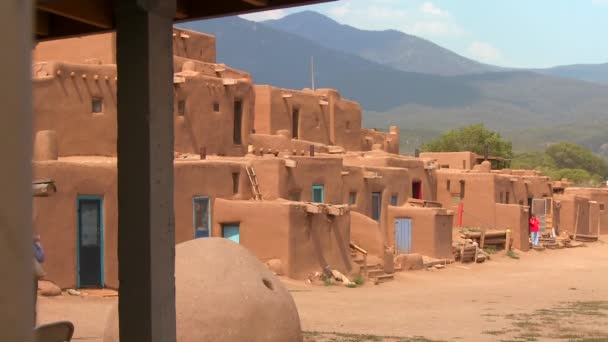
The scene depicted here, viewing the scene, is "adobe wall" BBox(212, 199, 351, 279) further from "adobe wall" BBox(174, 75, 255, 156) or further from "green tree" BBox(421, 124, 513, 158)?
"green tree" BBox(421, 124, 513, 158)

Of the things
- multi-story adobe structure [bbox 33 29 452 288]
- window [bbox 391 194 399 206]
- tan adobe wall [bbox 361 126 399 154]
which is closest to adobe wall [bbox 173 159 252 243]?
multi-story adobe structure [bbox 33 29 452 288]

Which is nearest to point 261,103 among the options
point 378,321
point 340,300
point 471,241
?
point 471,241

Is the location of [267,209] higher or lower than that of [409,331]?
higher

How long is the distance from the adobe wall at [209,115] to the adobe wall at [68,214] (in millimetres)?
8740

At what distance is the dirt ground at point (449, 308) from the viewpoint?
51.5 ft

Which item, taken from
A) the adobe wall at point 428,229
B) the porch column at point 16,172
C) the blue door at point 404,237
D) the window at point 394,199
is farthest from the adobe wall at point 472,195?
the porch column at point 16,172

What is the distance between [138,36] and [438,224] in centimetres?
2599

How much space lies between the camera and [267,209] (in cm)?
2381

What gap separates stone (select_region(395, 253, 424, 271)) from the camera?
96.7ft

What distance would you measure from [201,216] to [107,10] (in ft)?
51.9

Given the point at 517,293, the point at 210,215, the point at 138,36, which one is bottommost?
the point at 517,293

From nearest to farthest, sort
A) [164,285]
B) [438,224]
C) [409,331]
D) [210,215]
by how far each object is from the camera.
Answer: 1. [164,285]
2. [409,331]
3. [210,215]
4. [438,224]

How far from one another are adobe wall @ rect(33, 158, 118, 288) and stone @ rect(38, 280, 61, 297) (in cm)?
28

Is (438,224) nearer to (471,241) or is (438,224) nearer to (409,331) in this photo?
(471,241)
